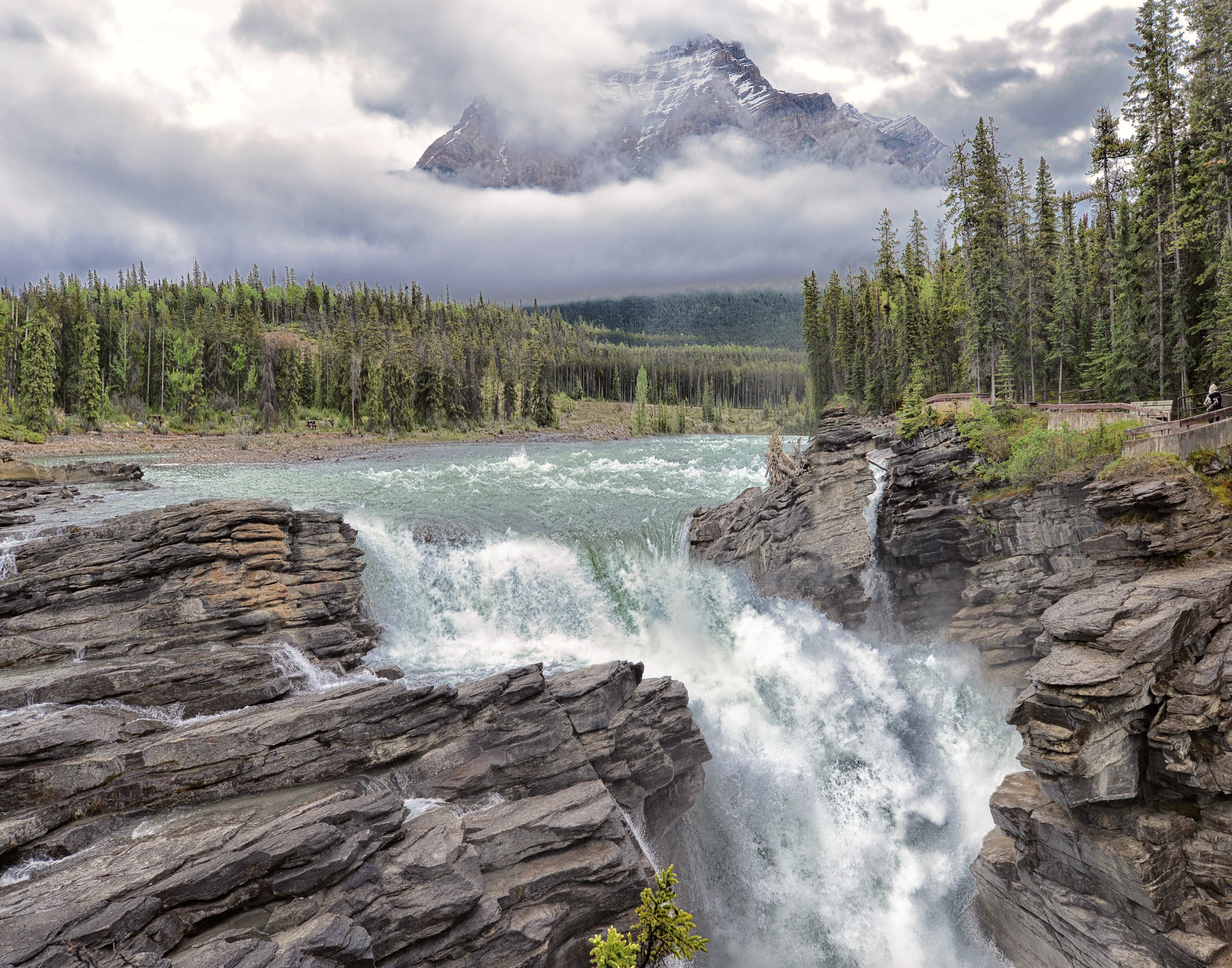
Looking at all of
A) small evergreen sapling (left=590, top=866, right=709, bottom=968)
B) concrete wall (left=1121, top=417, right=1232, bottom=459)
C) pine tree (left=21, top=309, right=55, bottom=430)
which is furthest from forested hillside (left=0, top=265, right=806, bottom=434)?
concrete wall (left=1121, top=417, right=1232, bottom=459)

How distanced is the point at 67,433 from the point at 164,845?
8671 cm

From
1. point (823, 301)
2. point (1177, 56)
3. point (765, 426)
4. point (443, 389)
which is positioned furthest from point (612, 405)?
point (1177, 56)

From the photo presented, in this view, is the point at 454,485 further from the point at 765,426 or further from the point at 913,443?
the point at 765,426

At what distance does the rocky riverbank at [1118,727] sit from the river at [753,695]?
2.10m

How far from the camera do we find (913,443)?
26922 mm

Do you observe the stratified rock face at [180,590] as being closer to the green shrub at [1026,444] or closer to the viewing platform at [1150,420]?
the green shrub at [1026,444]

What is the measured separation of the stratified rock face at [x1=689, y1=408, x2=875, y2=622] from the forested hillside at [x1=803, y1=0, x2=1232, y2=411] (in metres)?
5.12

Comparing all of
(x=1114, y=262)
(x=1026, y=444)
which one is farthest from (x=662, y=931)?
(x=1114, y=262)

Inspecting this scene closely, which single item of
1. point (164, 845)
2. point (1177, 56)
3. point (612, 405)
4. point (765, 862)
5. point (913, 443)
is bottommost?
point (765, 862)

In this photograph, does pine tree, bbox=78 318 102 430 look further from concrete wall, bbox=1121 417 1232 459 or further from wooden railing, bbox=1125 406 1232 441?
concrete wall, bbox=1121 417 1232 459

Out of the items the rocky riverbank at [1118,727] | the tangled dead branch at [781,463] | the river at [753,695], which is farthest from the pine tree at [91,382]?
the rocky riverbank at [1118,727]

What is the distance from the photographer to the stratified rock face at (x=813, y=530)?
25438mm

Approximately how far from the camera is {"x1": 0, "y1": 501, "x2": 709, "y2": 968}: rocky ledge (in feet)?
30.0

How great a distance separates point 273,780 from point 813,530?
69.7 ft
